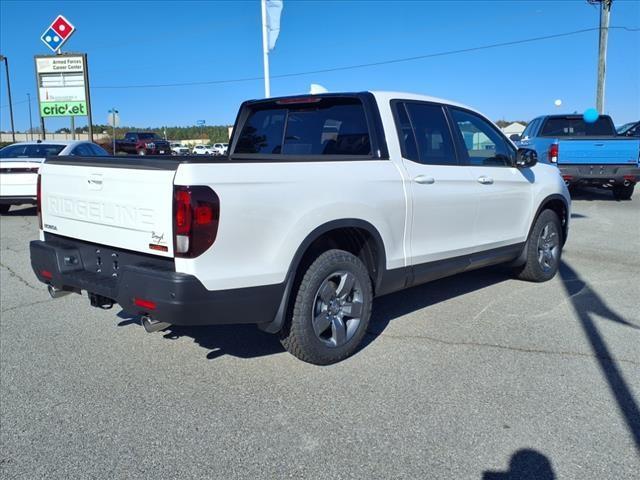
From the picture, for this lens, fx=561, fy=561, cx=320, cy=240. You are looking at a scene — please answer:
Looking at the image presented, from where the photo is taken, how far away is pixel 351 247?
4.18 metres

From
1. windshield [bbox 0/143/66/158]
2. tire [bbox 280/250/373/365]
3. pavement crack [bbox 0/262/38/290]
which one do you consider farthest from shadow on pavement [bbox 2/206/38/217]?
tire [bbox 280/250/373/365]

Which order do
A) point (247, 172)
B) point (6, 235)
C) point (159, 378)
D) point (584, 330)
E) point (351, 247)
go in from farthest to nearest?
point (6, 235)
point (584, 330)
point (351, 247)
point (159, 378)
point (247, 172)

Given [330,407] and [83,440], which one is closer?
[83,440]

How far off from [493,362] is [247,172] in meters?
2.21

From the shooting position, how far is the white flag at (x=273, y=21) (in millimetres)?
12914

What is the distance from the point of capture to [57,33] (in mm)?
19578

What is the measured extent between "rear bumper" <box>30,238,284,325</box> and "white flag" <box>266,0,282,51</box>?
10428 millimetres

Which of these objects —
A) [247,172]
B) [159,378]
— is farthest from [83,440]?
[247,172]

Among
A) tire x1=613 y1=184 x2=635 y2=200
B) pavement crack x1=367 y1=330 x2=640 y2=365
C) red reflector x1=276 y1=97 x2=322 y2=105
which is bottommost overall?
pavement crack x1=367 y1=330 x2=640 y2=365

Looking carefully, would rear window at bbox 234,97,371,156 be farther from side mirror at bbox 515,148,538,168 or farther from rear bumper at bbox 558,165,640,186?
rear bumper at bbox 558,165,640,186

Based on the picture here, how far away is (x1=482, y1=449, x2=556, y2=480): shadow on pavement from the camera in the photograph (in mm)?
2635

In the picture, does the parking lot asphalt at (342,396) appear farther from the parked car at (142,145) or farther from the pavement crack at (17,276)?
the parked car at (142,145)

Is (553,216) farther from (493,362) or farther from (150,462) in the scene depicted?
(150,462)

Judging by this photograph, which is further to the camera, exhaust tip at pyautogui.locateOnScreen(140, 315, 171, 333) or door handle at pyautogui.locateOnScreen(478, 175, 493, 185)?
door handle at pyautogui.locateOnScreen(478, 175, 493, 185)
